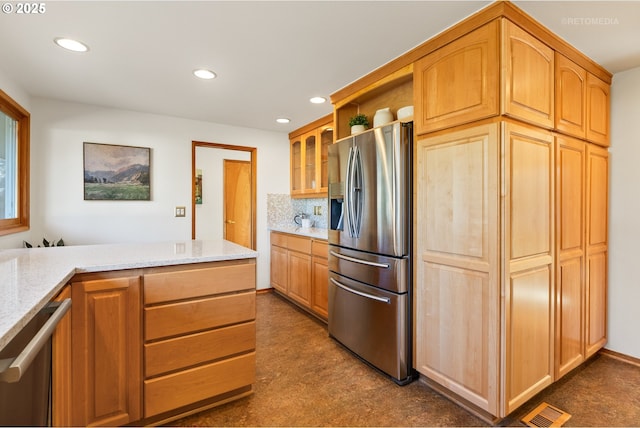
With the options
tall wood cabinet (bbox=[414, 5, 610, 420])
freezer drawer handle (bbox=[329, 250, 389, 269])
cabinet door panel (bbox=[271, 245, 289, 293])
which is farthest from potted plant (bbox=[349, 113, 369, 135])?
cabinet door panel (bbox=[271, 245, 289, 293])

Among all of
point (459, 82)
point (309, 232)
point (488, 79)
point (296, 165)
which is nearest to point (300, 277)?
point (309, 232)

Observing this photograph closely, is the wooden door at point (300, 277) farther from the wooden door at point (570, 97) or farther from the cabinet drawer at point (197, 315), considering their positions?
the wooden door at point (570, 97)

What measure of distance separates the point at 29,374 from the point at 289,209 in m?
3.53

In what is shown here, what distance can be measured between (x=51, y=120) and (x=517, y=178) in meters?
3.92

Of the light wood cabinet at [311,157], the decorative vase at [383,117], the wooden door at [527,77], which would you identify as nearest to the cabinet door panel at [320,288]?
the light wood cabinet at [311,157]

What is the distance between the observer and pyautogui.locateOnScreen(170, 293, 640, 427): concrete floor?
5.69 feet

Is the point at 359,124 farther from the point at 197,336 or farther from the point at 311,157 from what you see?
the point at 197,336

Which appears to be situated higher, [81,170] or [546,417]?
[81,170]

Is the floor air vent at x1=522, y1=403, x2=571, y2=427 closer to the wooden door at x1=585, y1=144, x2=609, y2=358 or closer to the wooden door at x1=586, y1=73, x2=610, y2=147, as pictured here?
the wooden door at x1=585, y1=144, x2=609, y2=358

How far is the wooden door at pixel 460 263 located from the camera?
163 cm

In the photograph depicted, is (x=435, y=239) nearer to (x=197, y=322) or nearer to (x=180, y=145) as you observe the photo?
(x=197, y=322)

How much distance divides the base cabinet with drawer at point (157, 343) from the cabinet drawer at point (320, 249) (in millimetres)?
1202

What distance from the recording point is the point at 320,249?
311 centimetres

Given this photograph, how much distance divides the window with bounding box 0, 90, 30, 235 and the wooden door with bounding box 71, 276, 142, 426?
1.58m
